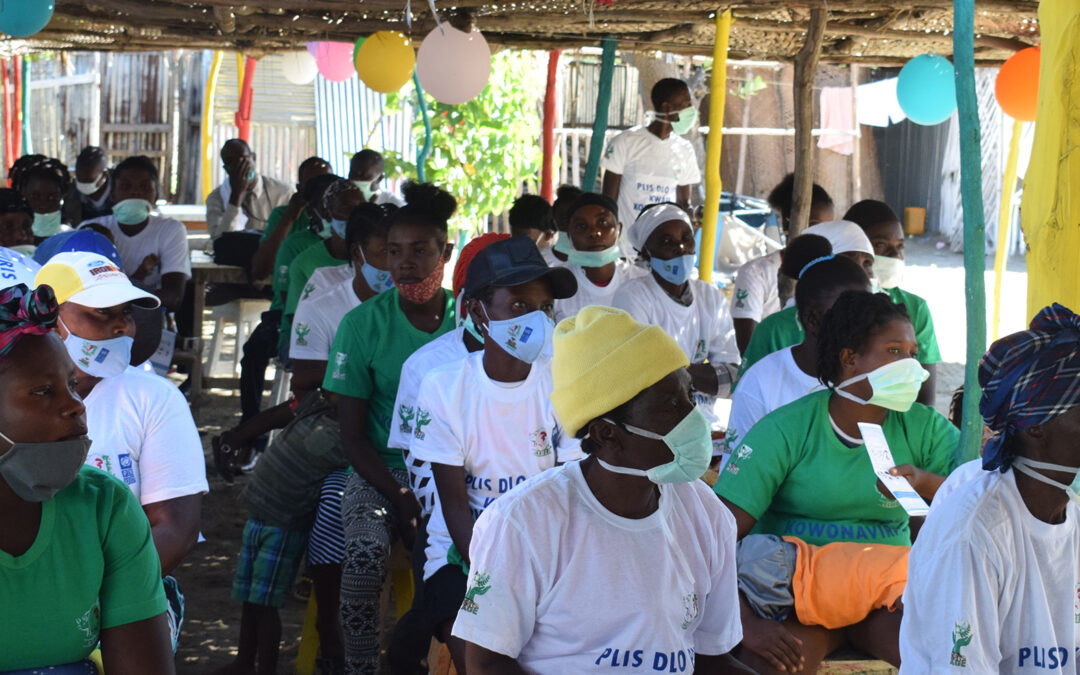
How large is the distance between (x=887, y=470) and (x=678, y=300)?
6.83 feet

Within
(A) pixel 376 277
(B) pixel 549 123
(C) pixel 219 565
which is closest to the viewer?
(A) pixel 376 277

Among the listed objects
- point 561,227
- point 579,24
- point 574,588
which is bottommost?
point 574,588

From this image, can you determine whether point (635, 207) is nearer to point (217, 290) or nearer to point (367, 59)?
point (367, 59)

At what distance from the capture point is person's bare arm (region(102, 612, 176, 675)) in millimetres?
2119

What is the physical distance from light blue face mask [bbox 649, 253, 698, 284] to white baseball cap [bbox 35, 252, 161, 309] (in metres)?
2.57

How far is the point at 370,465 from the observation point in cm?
387

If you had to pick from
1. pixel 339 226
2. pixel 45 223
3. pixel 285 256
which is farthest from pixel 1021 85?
pixel 45 223

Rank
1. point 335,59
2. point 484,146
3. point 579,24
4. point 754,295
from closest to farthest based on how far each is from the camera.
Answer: point 754,295 → point 579,24 → point 335,59 → point 484,146

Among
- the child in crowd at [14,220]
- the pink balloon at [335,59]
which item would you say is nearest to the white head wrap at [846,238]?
the child in crowd at [14,220]

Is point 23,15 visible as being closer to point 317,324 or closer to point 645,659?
point 317,324

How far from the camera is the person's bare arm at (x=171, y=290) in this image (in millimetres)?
6656

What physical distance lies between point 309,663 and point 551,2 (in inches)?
160

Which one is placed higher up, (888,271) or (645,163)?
(645,163)

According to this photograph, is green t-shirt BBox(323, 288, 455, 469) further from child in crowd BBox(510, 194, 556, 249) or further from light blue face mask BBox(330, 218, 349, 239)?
child in crowd BBox(510, 194, 556, 249)
